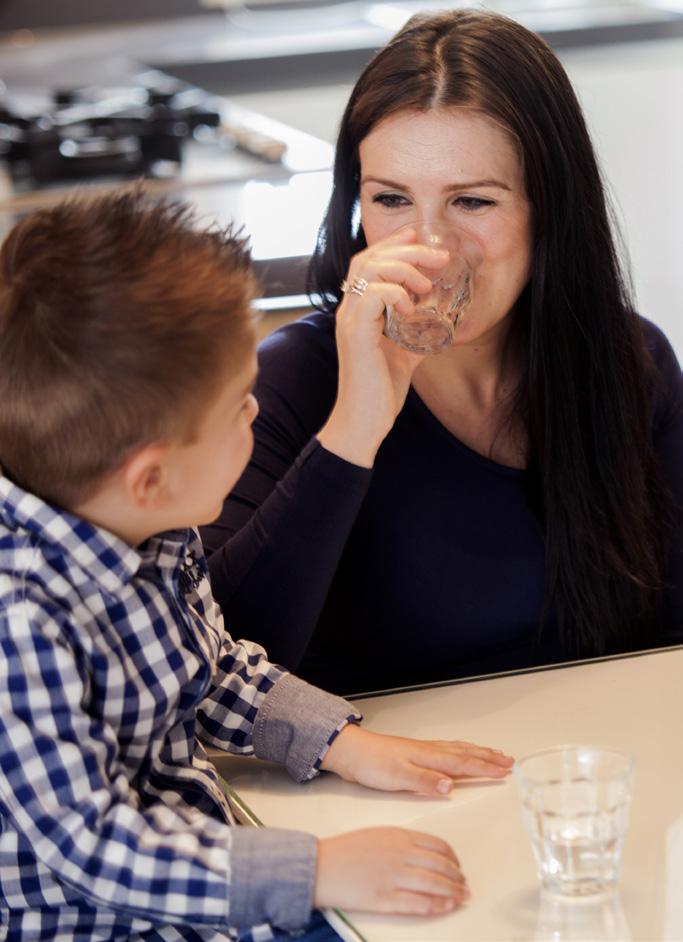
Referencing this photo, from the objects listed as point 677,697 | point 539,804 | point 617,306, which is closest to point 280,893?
point 539,804

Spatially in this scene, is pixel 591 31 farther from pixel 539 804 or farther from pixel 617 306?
pixel 539 804

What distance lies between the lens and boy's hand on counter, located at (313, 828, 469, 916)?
96 cm

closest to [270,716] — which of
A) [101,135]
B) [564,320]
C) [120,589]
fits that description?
[120,589]

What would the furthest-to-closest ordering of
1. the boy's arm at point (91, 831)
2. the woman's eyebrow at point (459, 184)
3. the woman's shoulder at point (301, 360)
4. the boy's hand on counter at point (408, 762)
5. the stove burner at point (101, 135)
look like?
1. the stove burner at point (101, 135)
2. the woman's shoulder at point (301, 360)
3. the woman's eyebrow at point (459, 184)
4. the boy's hand on counter at point (408, 762)
5. the boy's arm at point (91, 831)

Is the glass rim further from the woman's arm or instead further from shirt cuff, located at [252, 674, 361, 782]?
the woman's arm

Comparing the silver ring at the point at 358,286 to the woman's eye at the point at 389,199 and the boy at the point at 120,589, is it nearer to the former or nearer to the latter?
the woman's eye at the point at 389,199

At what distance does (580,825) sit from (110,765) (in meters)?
0.33

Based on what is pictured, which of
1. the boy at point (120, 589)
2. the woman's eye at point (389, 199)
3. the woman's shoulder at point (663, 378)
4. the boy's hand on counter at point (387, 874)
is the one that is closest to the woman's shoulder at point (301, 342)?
the woman's eye at point (389, 199)

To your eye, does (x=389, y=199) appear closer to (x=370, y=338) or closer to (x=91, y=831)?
(x=370, y=338)

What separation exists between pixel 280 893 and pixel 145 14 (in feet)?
17.4

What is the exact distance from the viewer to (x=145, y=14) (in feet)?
18.8

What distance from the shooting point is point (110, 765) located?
3.23ft

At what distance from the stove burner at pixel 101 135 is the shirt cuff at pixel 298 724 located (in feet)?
5.97

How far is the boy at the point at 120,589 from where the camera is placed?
37.1 inches
